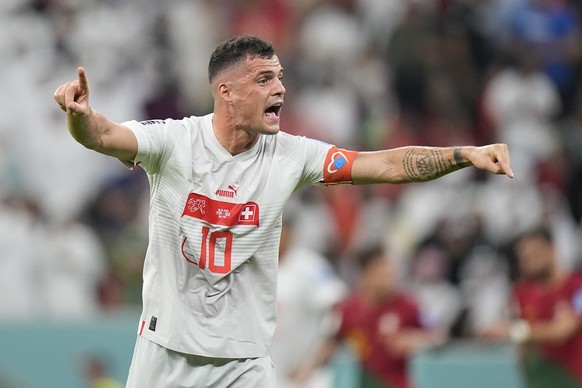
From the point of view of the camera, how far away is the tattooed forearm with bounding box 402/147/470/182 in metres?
5.65

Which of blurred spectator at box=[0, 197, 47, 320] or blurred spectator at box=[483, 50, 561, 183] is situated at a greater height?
blurred spectator at box=[483, 50, 561, 183]

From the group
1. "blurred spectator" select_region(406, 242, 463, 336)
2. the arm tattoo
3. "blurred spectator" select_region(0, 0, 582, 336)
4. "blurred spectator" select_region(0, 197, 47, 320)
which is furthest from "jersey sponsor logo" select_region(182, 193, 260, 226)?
"blurred spectator" select_region(0, 197, 47, 320)

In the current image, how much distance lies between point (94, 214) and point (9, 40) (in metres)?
2.68

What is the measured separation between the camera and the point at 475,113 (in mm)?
14070

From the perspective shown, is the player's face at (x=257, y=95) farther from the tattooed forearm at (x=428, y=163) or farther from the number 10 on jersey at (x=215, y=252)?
the tattooed forearm at (x=428, y=163)

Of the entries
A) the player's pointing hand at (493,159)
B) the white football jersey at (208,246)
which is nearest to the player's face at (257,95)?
the white football jersey at (208,246)

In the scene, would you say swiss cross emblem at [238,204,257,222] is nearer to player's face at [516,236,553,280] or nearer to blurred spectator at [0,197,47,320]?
player's face at [516,236,553,280]

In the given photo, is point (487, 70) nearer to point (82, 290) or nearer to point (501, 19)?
point (501, 19)

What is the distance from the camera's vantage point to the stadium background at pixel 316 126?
12.3 meters

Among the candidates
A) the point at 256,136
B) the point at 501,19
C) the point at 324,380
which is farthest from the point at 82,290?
the point at 256,136

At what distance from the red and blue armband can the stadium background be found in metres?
5.62

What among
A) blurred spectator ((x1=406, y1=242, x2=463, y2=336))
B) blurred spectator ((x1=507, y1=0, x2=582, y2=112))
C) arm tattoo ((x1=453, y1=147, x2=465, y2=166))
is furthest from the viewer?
blurred spectator ((x1=507, y1=0, x2=582, y2=112))

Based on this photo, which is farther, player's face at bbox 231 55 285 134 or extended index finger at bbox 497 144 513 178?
player's face at bbox 231 55 285 134

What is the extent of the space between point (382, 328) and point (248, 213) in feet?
15.9
